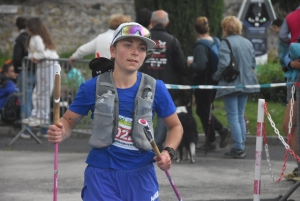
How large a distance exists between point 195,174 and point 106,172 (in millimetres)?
4781

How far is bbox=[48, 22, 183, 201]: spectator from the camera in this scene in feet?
16.8

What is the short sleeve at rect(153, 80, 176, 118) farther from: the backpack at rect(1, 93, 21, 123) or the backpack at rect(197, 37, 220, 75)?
the backpack at rect(1, 93, 21, 123)

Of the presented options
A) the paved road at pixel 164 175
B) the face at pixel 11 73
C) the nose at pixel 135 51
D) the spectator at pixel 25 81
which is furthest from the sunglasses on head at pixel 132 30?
the face at pixel 11 73

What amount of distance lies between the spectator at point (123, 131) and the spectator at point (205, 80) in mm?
6172

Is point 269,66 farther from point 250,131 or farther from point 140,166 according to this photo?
point 140,166

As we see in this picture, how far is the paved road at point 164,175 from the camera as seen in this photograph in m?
8.52

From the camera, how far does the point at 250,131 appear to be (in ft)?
43.2

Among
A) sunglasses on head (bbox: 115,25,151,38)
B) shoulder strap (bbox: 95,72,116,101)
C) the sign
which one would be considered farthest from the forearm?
the sign

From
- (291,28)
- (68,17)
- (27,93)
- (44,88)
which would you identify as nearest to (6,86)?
(27,93)

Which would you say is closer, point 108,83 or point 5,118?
point 108,83

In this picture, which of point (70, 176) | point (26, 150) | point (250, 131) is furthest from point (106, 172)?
point (250, 131)

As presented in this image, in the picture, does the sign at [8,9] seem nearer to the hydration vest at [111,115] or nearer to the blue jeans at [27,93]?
the blue jeans at [27,93]

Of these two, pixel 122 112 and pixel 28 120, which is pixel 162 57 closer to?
pixel 28 120

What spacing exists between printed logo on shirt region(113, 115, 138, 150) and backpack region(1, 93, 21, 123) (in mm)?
8192
